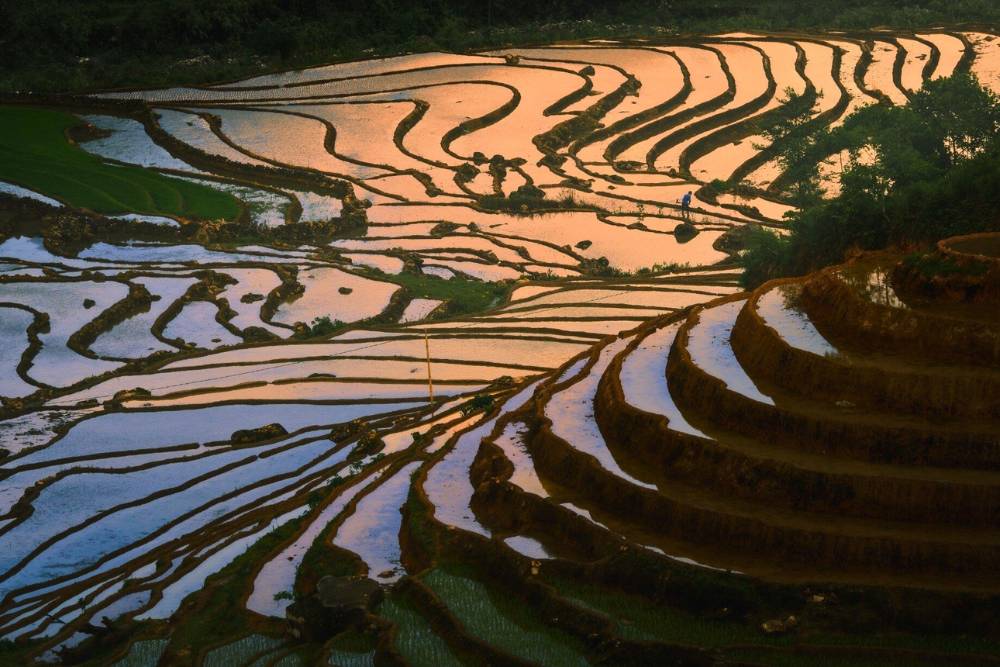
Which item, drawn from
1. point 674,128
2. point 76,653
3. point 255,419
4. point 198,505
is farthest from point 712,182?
point 76,653

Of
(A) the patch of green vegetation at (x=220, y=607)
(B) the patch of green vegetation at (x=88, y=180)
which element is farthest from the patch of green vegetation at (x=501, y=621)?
(B) the patch of green vegetation at (x=88, y=180)

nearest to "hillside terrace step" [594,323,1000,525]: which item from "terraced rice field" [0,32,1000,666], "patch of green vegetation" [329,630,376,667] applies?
"terraced rice field" [0,32,1000,666]

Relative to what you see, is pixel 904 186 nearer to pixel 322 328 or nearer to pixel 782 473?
pixel 782 473

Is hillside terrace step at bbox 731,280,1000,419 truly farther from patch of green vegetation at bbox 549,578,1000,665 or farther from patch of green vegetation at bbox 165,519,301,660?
patch of green vegetation at bbox 165,519,301,660

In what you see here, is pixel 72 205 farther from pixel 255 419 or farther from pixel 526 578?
pixel 526 578

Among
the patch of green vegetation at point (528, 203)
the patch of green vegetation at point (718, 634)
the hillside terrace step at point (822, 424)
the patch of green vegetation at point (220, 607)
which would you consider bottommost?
the patch of green vegetation at point (220, 607)

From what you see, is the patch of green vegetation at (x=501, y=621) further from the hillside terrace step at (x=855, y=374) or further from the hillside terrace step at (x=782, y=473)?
the hillside terrace step at (x=855, y=374)

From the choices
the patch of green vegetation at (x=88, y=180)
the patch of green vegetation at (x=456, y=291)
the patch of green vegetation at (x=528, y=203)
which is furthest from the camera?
the patch of green vegetation at (x=88, y=180)
